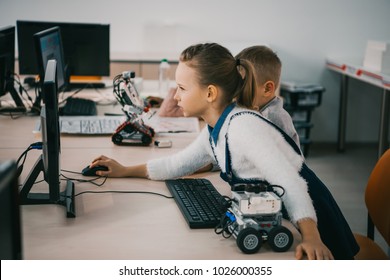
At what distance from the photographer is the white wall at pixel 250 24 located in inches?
188

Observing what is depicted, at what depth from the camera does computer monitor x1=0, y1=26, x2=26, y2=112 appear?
9.14ft

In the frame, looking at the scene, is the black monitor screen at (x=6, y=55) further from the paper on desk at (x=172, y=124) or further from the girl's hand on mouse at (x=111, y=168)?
the girl's hand on mouse at (x=111, y=168)

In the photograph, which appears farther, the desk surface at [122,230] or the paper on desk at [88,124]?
the paper on desk at [88,124]

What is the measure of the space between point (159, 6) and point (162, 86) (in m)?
1.41

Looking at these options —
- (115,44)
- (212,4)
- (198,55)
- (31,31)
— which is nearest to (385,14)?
(212,4)

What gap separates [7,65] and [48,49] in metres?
0.34

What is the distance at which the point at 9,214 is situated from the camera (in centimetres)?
82

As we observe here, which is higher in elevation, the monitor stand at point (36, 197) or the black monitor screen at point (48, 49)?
the black monitor screen at point (48, 49)

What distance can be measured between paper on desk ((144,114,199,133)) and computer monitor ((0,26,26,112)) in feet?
2.35

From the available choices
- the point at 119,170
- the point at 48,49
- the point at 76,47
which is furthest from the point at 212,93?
the point at 76,47

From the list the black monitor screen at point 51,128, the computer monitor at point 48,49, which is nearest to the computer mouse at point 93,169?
the black monitor screen at point 51,128

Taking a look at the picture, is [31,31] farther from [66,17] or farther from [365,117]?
[365,117]

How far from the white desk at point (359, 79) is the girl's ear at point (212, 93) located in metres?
Result: 2.50

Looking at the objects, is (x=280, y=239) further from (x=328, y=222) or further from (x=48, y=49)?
(x=48, y=49)
